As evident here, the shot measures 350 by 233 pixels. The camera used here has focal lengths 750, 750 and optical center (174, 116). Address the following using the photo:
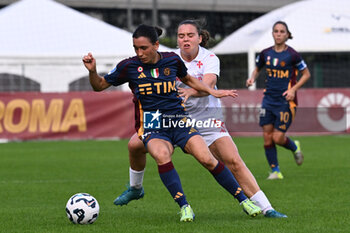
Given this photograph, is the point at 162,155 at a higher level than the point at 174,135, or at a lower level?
lower

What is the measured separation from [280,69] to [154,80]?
4.91m

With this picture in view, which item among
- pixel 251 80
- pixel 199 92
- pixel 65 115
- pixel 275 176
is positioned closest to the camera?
pixel 199 92

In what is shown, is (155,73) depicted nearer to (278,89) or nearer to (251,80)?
(251,80)

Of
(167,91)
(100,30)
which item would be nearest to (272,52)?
(167,91)

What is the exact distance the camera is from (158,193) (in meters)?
9.57

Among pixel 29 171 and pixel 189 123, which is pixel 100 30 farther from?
pixel 189 123

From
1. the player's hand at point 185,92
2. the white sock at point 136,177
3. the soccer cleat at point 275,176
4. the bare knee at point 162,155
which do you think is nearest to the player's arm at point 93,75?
the player's hand at point 185,92

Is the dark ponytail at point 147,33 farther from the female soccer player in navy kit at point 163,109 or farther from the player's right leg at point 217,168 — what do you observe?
the player's right leg at point 217,168

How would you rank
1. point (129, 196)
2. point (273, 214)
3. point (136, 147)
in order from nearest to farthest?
1. point (273, 214)
2. point (136, 147)
3. point (129, 196)

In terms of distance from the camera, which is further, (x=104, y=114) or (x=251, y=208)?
(x=104, y=114)

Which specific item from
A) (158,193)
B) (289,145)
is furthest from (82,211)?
(289,145)

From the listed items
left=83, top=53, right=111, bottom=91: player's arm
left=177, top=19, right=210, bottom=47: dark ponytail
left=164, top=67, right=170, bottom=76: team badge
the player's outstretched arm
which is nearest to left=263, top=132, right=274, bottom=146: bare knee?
the player's outstretched arm

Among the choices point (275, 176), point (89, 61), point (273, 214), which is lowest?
point (275, 176)

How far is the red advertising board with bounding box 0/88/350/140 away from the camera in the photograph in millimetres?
20500
